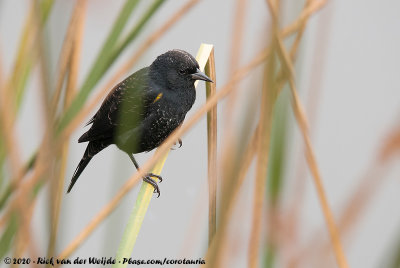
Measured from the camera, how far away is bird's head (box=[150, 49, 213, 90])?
2.51 m

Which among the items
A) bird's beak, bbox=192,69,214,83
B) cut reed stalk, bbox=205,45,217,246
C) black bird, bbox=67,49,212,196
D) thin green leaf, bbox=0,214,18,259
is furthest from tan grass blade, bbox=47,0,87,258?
black bird, bbox=67,49,212,196

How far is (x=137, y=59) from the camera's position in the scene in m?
1.27

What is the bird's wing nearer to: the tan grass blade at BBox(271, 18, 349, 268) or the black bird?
the black bird

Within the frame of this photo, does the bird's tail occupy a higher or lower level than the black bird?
lower

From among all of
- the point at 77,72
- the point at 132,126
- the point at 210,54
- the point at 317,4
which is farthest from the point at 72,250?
the point at 210,54

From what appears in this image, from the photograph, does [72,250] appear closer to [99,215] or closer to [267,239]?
[99,215]

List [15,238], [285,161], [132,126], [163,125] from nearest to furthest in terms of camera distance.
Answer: [285,161], [15,238], [132,126], [163,125]

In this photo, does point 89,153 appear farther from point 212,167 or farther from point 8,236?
point 8,236

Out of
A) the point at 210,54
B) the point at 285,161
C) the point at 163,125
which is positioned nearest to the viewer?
the point at 285,161

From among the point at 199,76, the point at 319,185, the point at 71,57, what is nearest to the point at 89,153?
the point at 199,76

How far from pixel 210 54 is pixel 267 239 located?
3.56 feet

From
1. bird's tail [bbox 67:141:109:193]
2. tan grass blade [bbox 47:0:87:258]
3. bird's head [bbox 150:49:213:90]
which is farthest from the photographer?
bird's tail [bbox 67:141:109:193]

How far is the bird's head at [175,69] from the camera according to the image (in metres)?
2.51

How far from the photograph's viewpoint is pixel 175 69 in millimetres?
2582
